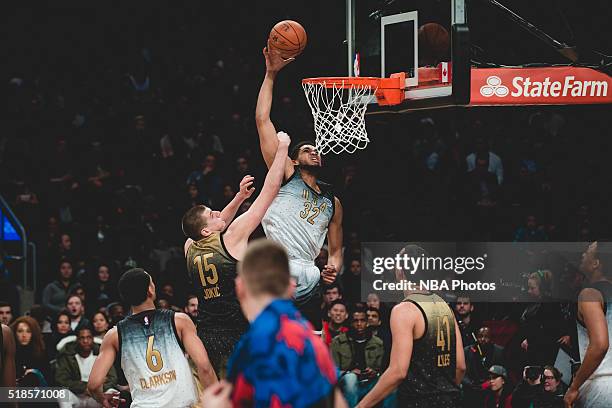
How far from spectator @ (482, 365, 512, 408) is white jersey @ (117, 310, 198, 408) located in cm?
419

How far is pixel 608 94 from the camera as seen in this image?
27.5 feet

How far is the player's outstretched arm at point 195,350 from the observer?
6520mm

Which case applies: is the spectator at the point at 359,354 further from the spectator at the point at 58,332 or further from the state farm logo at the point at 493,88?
→ the state farm logo at the point at 493,88

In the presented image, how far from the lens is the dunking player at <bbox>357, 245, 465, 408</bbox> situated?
671cm

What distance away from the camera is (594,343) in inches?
299

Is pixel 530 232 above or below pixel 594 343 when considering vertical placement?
above

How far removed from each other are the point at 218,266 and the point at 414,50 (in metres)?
2.45

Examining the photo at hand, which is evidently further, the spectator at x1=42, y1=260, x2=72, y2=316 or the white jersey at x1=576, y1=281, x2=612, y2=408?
the spectator at x1=42, y1=260, x2=72, y2=316

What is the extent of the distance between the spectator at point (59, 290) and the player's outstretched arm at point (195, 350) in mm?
7113

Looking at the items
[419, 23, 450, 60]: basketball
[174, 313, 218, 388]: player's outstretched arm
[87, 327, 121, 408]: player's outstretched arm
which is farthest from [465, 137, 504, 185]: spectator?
[87, 327, 121, 408]: player's outstretched arm

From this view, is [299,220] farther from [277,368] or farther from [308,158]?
[277,368]

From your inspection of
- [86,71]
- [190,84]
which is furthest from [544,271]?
[86,71]

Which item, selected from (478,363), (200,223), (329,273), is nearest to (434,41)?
(329,273)

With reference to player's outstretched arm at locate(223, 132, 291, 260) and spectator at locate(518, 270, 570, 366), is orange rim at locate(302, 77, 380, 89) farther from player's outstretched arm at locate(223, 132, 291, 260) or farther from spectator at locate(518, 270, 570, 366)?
spectator at locate(518, 270, 570, 366)
